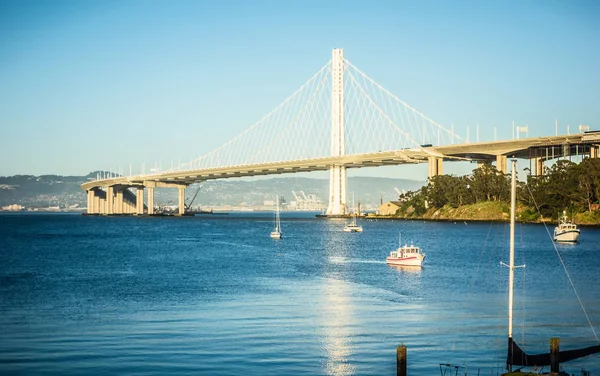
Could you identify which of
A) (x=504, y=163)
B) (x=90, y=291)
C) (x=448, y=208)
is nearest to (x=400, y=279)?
(x=90, y=291)

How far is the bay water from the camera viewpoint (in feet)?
71.1

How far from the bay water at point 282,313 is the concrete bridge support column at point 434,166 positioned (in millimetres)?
63926

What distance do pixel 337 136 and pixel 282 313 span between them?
92.8m

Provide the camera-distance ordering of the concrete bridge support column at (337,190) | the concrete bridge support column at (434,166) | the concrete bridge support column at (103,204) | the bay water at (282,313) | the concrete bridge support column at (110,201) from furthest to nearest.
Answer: the concrete bridge support column at (103,204), the concrete bridge support column at (110,201), the concrete bridge support column at (337,190), the concrete bridge support column at (434,166), the bay water at (282,313)

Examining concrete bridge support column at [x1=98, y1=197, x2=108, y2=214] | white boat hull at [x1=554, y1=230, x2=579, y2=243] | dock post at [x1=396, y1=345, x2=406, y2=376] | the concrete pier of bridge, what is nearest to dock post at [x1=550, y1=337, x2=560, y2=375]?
dock post at [x1=396, y1=345, x2=406, y2=376]

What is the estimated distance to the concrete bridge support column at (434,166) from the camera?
120m

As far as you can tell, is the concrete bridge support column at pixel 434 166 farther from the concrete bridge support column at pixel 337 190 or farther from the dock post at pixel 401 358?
the dock post at pixel 401 358

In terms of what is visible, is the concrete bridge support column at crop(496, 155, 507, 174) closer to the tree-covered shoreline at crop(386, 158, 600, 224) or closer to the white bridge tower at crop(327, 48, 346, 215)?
the tree-covered shoreline at crop(386, 158, 600, 224)

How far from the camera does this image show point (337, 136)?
12138cm

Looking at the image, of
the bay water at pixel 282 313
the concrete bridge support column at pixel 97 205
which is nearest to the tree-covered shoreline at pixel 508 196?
the bay water at pixel 282 313

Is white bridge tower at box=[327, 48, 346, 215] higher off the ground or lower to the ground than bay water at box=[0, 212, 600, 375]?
higher

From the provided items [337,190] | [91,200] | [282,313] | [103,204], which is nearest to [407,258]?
[282,313]

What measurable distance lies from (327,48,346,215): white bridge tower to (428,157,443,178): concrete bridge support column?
12246 mm

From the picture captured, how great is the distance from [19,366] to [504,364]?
39.6ft
